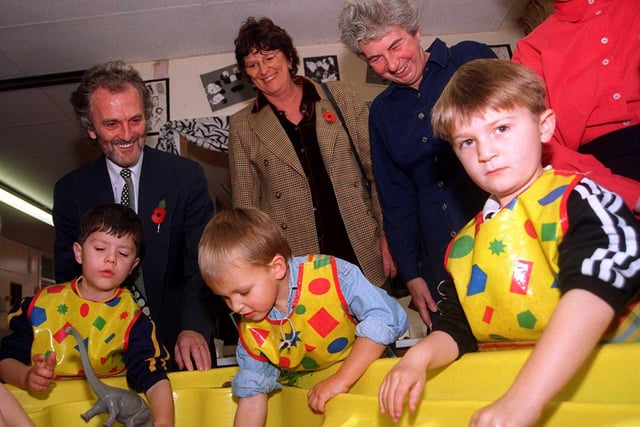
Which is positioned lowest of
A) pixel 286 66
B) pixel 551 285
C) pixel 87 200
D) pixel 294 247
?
pixel 551 285

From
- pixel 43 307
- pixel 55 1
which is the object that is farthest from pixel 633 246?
pixel 55 1

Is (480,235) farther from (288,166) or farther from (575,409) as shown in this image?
(288,166)

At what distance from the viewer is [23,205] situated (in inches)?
251

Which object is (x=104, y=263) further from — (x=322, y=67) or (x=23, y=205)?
(x=23, y=205)

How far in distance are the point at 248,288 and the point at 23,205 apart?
6037 mm

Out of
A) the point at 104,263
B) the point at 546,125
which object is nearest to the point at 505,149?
the point at 546,125

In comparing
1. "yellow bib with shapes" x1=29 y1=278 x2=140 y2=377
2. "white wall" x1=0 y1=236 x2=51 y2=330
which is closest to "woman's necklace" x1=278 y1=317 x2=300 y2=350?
"yellow bib with shapes" x1=29 y1=278 x2=140 y2=377

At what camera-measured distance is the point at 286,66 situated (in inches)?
83.6

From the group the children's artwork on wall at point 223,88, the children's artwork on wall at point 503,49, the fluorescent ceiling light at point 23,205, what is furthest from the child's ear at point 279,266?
the fluorescent ceiling light at point 23,205

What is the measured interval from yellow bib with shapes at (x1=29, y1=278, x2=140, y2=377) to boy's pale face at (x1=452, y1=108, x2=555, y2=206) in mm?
952

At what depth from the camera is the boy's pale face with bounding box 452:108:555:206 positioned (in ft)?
3.14

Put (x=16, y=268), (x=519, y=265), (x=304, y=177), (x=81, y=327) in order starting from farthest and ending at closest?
(x=16, y=268), (x=304, y=177), (x=81, y=327), (x=519, y=265)

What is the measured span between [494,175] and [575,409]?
41 centimetres

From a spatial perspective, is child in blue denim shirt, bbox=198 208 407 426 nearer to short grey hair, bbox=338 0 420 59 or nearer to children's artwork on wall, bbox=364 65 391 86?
short grey hair, bbox=338 0 420 59
